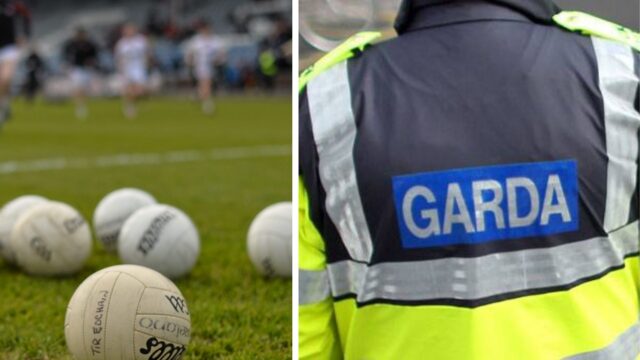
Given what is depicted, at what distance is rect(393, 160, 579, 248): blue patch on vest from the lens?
1.86 meters

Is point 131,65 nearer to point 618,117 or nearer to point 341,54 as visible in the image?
point 341,54

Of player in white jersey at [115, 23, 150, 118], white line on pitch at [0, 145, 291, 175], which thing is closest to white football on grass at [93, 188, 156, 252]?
white line on pitch at [0, 145, 291, 175]

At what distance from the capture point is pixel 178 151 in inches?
586

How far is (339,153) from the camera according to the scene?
196 cm

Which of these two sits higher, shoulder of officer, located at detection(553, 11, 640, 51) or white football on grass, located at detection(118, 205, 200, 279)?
shoulder of officer, located at detection(553, 11, 640, 51)

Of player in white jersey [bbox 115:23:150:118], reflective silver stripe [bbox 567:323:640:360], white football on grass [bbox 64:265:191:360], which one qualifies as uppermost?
reflective silver stripe [bbox 567:323:640:360]

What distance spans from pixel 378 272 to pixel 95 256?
4394 millimetres

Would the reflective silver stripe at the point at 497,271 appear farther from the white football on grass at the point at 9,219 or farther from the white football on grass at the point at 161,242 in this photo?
the white football on grass at the point at 9,219

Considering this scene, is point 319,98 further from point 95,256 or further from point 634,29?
point 95,256

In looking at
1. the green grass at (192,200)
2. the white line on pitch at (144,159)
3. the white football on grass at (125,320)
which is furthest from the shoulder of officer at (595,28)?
the white line on pitch at (144,159)

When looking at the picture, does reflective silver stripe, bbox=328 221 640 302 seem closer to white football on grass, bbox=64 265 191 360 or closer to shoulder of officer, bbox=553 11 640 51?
shoulder of officer, bbox=553 11 640 51

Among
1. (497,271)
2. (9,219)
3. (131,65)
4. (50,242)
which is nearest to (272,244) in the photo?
(50,242)

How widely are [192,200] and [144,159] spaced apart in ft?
15.0

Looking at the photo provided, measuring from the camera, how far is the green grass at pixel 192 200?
13.6 ft
